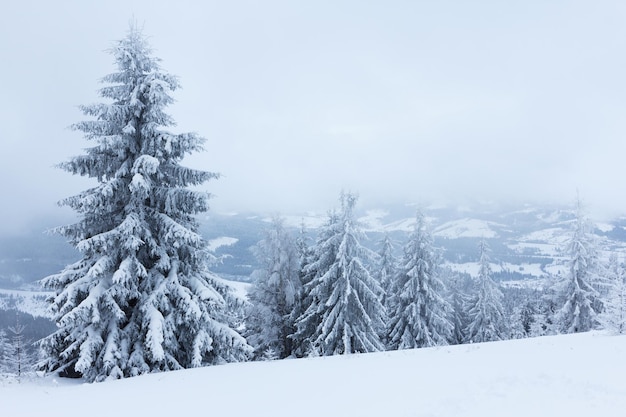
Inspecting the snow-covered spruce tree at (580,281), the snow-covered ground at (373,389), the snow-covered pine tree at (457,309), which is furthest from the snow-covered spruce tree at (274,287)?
the snow-covered pine tree at (457,309)

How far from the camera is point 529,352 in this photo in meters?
12.6

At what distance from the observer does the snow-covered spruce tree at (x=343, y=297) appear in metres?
26.8

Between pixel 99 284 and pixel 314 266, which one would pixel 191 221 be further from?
pixel 314 266

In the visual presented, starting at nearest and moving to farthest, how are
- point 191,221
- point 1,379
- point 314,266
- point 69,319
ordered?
point 69,319, point 1,379, point 191,221, point 314,266

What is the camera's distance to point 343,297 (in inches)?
1058

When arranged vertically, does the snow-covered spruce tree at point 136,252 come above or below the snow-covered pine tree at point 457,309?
above

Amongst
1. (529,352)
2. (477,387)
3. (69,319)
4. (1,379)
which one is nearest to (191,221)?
(69,319)

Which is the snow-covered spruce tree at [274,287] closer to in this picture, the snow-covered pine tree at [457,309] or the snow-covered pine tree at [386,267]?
the snow-covered pine tree at [386,267]

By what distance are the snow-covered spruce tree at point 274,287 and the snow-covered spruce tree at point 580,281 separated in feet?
74.2

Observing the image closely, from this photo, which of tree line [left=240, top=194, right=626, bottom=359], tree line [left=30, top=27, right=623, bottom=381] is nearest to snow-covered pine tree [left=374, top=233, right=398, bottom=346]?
tree line [left=240, top=194, right=626, bottom=359]

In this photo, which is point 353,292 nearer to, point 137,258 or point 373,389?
point 137,258

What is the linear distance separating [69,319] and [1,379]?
148 inches

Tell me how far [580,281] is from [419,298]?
1393 centimetres

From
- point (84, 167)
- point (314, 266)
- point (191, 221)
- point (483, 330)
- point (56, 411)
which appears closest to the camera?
point (56, 411)
